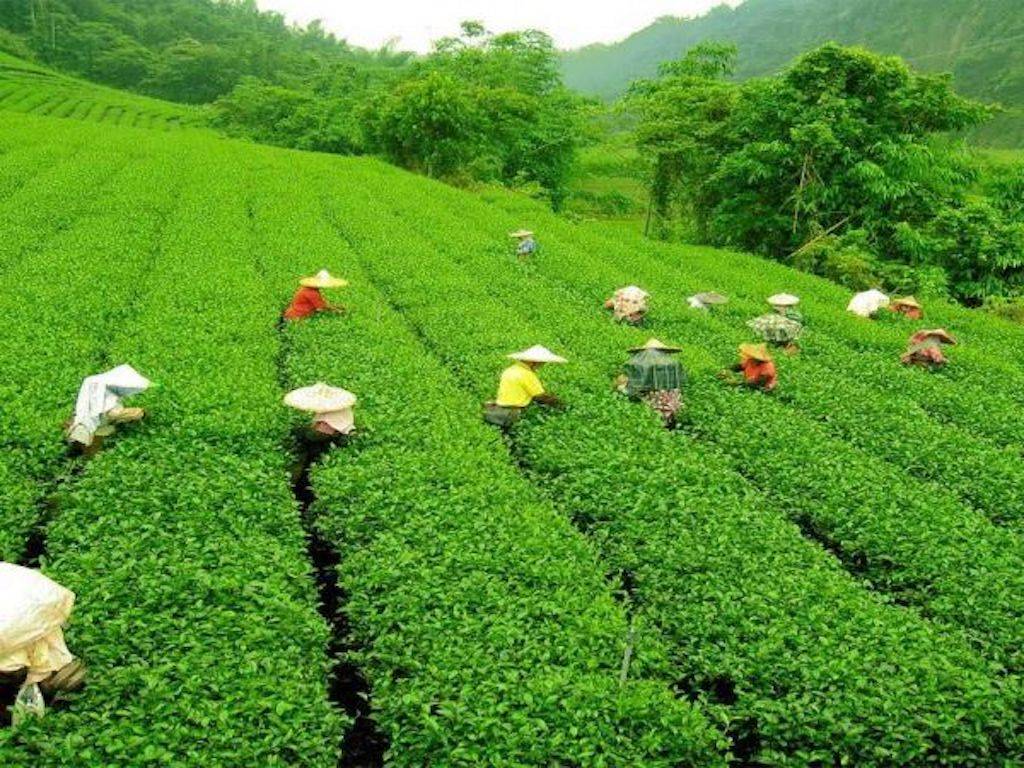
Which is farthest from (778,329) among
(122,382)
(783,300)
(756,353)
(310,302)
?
(122,382)

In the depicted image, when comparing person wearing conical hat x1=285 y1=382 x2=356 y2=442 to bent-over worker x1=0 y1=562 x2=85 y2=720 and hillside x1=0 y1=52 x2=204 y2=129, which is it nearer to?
bent-over worker x1=0 y1=562 x2=85 y2=720

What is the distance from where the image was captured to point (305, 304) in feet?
54.1

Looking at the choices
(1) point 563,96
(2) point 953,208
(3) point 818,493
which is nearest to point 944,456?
(3) point 818,493

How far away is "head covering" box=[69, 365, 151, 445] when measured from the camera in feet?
33.2

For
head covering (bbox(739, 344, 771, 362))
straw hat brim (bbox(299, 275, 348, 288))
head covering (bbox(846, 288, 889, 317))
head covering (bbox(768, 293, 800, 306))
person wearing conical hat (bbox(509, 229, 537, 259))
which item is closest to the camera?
head covering (bbox(739, 344, 771, 362))

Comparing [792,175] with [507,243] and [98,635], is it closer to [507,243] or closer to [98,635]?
[507,243]

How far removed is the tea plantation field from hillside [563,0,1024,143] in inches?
2169

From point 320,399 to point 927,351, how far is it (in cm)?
1303

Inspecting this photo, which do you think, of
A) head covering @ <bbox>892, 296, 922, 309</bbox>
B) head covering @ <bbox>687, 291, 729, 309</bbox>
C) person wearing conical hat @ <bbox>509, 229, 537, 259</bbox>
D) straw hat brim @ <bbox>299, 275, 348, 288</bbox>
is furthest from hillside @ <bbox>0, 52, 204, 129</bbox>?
head covering @ <bbox>892, 296, 922, 309</bbox>

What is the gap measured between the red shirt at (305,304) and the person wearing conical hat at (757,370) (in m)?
8.42

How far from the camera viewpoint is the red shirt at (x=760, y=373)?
14445 millimetres

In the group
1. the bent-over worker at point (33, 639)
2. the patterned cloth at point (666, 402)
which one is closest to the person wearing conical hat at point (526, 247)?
the patterned cloth at point (666, 402)

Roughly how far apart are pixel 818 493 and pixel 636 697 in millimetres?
5265

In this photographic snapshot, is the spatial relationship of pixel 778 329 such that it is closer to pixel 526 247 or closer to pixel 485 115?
pixel 526 247
